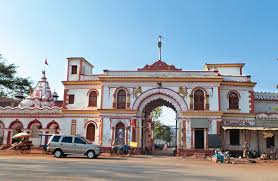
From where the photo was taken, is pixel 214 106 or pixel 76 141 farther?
pixel 214 106

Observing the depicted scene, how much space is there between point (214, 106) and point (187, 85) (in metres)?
3.22

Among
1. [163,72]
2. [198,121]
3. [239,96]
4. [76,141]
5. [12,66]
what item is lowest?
[76,141]

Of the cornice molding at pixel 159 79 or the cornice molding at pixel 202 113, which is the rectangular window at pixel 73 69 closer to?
the cornice molding at pixel 159 79

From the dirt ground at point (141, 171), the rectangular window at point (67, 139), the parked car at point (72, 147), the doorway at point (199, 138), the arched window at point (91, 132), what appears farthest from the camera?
the arched window at point (91, 132)

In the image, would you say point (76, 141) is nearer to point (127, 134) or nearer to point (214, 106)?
point (127, 134)

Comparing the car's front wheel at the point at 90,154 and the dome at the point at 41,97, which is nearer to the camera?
the car's front wheel at the point at 90,154

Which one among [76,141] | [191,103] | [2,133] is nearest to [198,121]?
[191,103]

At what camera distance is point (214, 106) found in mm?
29938

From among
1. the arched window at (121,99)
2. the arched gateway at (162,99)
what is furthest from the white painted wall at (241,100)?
the arched window at (121,99)

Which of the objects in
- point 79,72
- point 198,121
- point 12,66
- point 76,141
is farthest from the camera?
point 12,66

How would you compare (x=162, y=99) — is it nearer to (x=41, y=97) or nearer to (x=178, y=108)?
(x=178, y=108)

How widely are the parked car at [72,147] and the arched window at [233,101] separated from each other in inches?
578

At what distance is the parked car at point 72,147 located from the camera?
23266mm

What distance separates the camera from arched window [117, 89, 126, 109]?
103 feet
